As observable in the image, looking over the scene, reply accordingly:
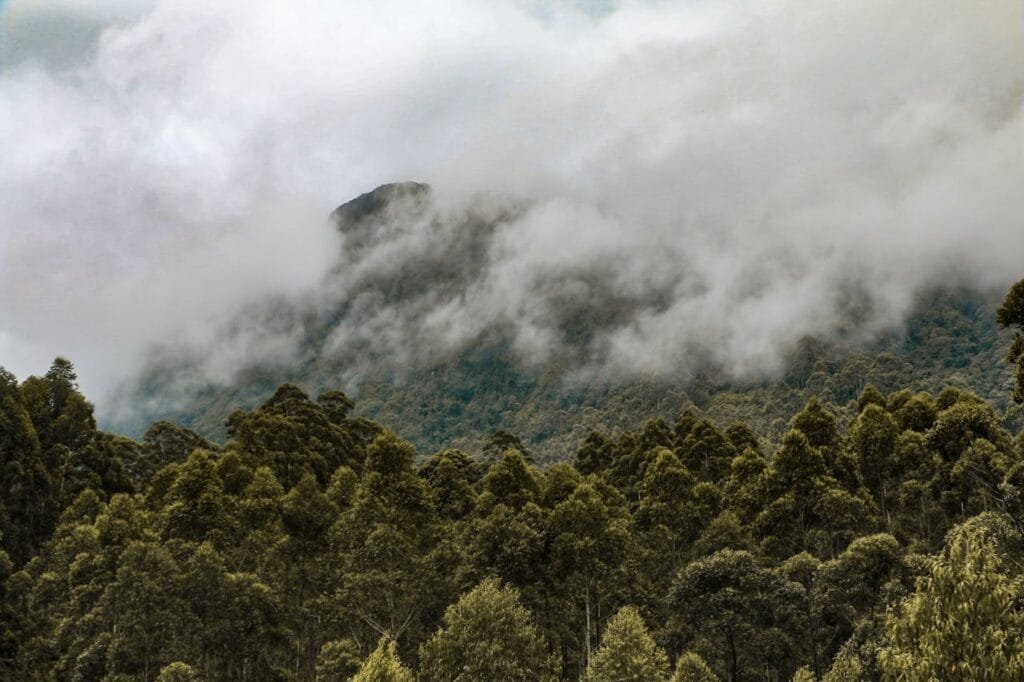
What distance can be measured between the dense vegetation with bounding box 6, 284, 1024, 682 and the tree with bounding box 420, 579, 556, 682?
12 centimetres

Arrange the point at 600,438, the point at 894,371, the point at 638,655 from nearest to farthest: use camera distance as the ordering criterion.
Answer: the point at 638,655 < the point at 600,438 < the point at 894,371

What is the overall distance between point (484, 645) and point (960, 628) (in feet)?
94.2

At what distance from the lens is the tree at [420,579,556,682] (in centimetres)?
4453

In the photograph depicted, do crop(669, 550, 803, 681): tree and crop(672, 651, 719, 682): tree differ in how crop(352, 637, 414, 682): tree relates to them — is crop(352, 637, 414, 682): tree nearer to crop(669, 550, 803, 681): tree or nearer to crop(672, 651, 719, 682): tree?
crop(672, 651, 719, 682): tree

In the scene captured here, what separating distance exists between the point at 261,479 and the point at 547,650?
2841 cm

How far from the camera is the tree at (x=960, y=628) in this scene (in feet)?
70.1

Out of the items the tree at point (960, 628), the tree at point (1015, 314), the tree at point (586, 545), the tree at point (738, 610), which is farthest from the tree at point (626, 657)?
the tree at point (1015, 314)

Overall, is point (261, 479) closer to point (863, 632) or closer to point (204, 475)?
point (204, 475)

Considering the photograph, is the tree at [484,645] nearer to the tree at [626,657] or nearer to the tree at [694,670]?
the tree at [626,657]

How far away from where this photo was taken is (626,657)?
1689 inches

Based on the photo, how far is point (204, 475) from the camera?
215 feet

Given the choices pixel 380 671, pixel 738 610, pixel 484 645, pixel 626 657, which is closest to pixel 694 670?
pixel 626 657

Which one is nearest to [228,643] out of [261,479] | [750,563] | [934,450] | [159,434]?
[261,479]

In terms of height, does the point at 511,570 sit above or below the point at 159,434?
below
